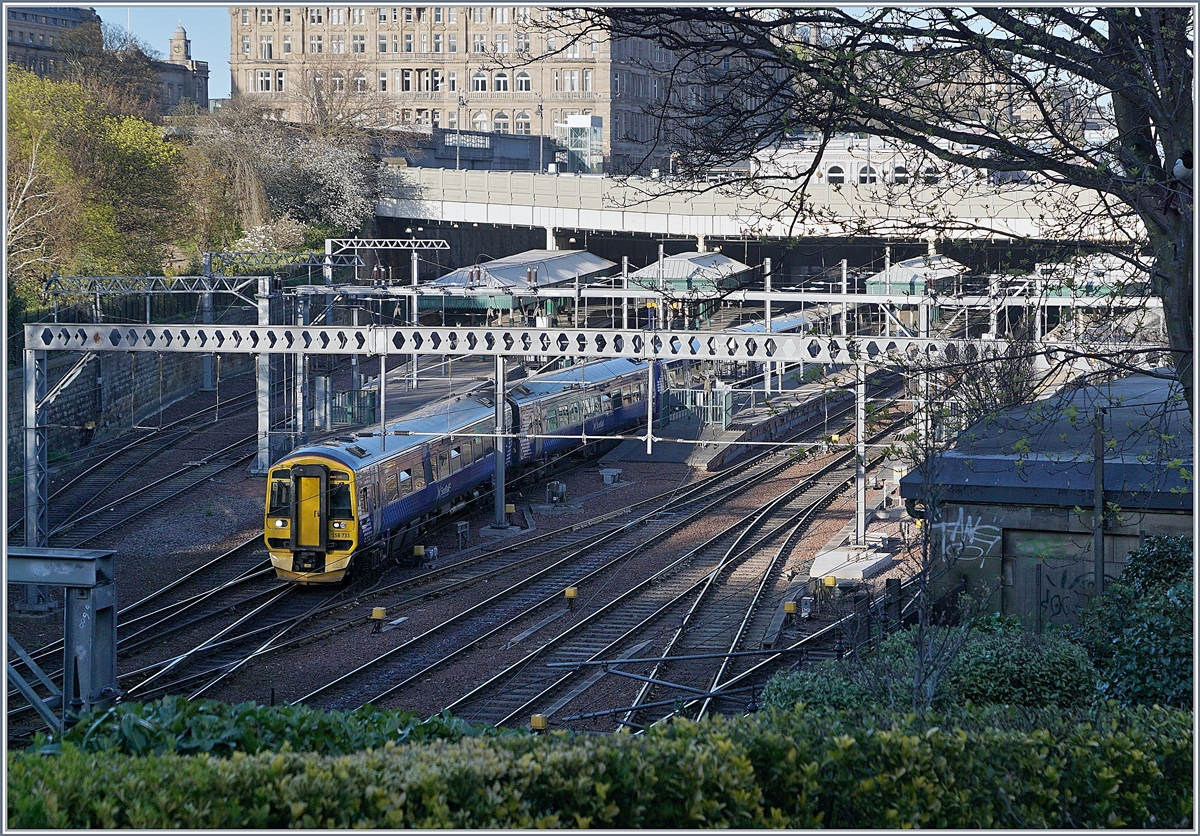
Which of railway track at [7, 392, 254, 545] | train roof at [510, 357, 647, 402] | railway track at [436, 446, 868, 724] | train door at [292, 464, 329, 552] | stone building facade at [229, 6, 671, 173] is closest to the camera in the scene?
railway track at [436, 446, 868, 724]

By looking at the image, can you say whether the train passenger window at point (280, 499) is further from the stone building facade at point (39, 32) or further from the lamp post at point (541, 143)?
the stone building facade at point (39, 32)

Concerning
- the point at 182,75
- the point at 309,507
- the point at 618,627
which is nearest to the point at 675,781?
the point at 618,627

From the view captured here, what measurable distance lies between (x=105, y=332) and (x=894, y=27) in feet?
49.3

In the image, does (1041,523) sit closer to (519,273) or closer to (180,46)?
(519,273)

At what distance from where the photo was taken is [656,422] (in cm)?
3288

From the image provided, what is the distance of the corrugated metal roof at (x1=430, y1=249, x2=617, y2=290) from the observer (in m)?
34.5

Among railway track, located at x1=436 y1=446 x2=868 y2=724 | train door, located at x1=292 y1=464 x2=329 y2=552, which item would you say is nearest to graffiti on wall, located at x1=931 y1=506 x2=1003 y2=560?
railway track, located at x1=436 y1=446 x2=868 y2=724

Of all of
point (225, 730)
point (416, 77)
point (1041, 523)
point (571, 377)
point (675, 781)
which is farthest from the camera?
point (416, 77)

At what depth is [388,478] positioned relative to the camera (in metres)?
20.0

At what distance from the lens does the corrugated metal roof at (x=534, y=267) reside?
3448 centimetres

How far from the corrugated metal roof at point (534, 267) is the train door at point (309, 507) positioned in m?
13.9

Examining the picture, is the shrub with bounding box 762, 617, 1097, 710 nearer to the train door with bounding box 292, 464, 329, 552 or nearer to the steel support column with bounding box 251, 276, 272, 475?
the train door with bounding box 292, 464, 329, 552

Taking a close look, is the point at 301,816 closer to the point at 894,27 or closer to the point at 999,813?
the point at 999,813

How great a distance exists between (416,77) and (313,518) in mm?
50065
